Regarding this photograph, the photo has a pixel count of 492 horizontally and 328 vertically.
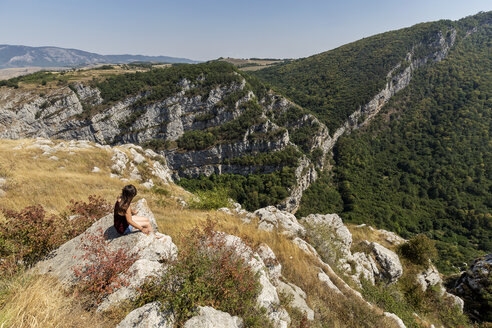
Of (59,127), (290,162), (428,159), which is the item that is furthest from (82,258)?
(428,159)

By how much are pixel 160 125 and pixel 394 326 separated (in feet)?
328

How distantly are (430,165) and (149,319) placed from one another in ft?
400

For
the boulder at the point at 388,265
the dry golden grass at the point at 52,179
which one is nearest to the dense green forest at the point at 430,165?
the boulder at the point at 388,265

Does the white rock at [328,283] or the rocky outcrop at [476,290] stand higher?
the white rock at [328,283]

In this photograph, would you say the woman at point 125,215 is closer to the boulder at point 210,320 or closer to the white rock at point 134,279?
the white rock at point 134,279

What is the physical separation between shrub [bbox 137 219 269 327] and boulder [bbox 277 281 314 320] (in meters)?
1.61

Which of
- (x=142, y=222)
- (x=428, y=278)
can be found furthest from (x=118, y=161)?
(x=428, y=278)

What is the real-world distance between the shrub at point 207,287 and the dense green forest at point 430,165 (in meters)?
54.1

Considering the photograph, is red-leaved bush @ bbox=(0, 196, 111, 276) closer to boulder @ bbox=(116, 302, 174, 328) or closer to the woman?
the woman

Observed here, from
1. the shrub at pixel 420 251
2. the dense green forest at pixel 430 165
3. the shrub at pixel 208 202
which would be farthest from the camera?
the dense green forest at pixel 430 165

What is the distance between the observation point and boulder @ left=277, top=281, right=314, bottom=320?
5.79 metres

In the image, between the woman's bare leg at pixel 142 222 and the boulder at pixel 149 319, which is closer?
the boulder at pixel 149 319

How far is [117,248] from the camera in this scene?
5211mm

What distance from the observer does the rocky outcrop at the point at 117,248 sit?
13.8 feet
